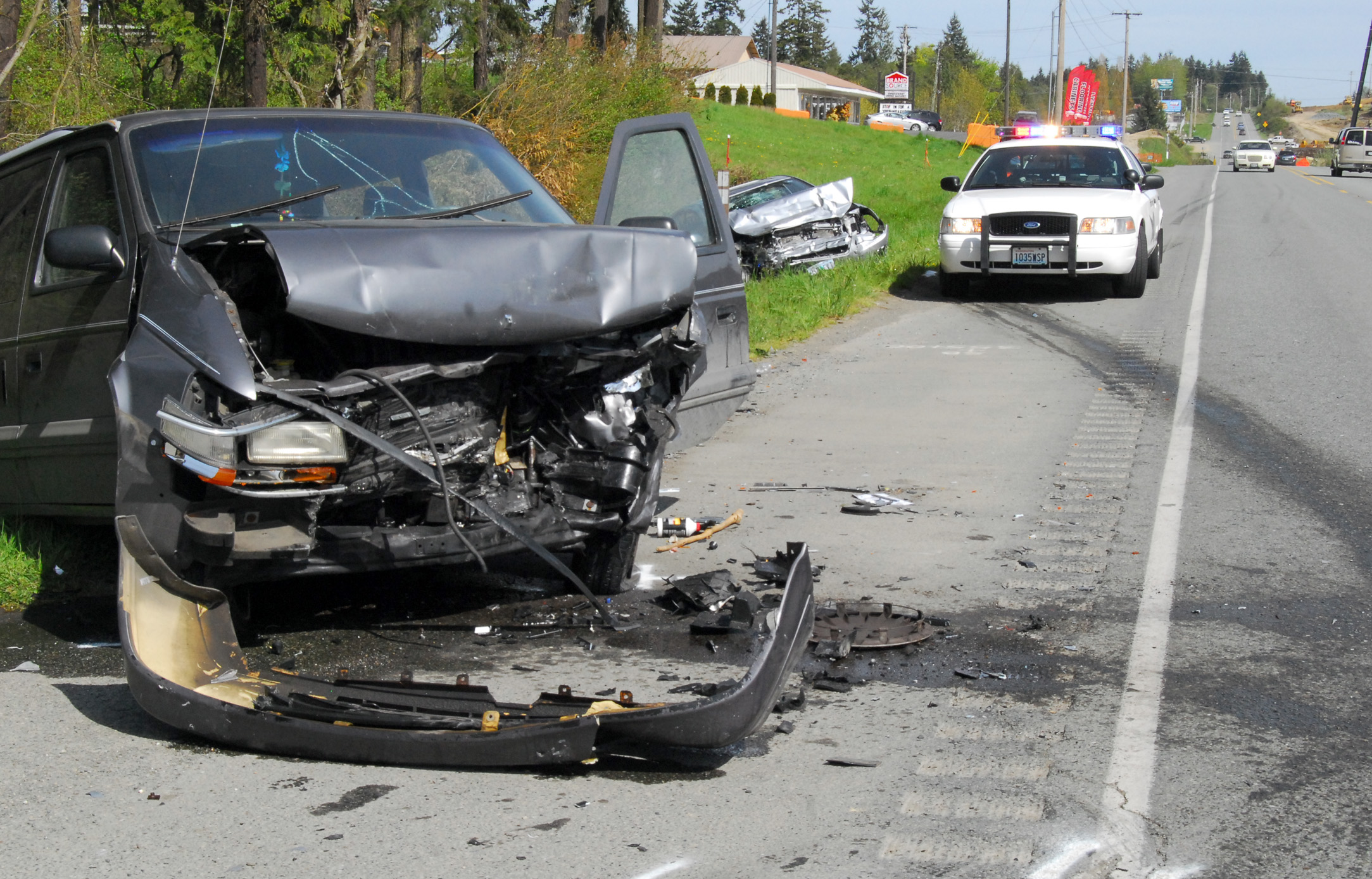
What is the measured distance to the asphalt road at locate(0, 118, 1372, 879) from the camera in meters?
2.95

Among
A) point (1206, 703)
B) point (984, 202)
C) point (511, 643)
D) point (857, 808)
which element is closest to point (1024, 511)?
point (1206, 703)

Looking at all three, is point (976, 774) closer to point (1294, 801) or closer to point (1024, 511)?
point (1294, 801)

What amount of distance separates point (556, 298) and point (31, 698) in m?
2.18

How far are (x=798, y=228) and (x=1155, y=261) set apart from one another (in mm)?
4628

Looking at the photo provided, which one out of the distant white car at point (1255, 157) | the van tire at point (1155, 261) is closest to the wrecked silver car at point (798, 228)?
the van tire at point (1155, 261)

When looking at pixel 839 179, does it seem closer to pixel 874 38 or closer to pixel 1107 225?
pixel 1107 225

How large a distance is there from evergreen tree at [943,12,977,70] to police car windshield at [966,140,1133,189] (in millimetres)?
143112

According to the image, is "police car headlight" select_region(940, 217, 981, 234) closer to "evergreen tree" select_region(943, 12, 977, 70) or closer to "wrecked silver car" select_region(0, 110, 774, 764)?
"wrecked silver car" select_region(0, 110, 774, 764)

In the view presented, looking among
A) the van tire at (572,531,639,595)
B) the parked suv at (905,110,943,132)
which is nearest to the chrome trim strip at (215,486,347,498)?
the van tire at (572,531,639,595)

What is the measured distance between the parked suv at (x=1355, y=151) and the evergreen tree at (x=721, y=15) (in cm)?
8632

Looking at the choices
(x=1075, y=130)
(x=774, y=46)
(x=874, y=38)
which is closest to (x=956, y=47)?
(x=874, y=38)

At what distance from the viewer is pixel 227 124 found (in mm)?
5074

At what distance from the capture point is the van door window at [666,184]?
21.3 feet

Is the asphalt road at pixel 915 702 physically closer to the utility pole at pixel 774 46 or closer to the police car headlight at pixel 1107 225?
the police car headlight at pixel 1107 225
